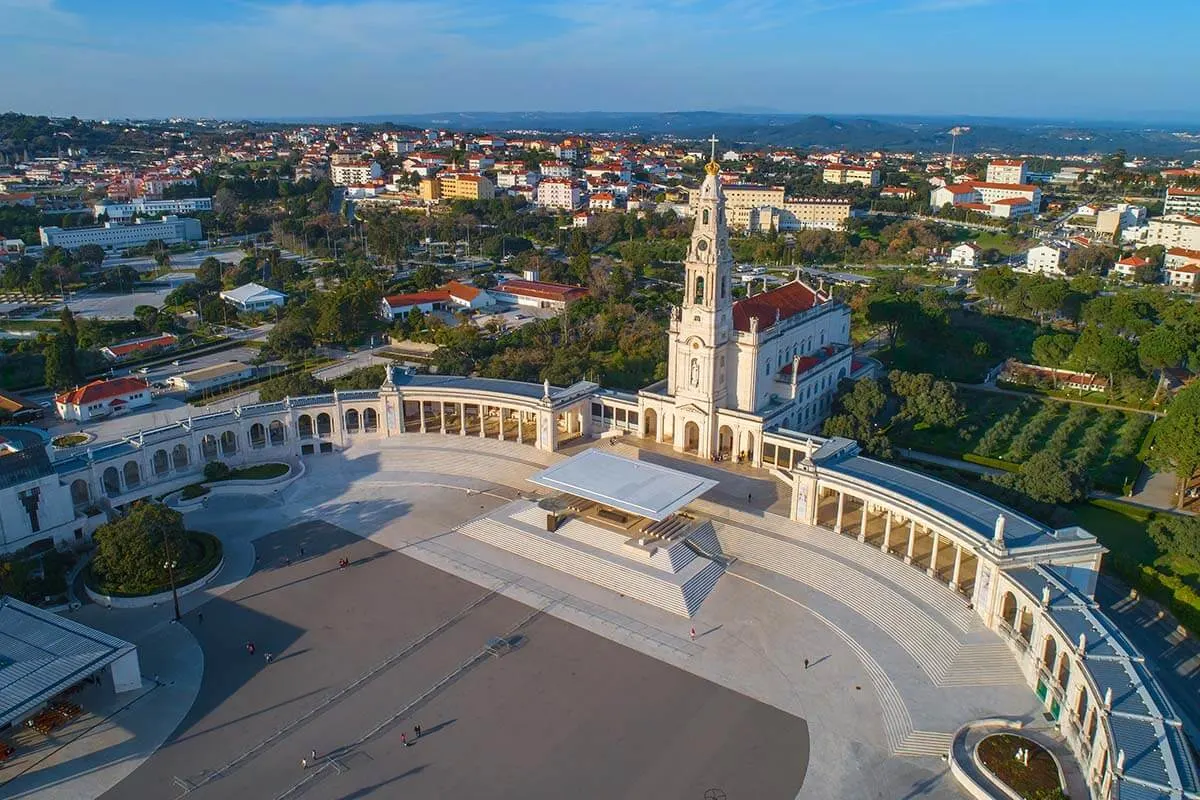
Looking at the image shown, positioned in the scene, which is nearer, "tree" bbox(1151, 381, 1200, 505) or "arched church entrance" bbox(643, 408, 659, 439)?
"tree" bbox(1151, 381, 1200, 505)

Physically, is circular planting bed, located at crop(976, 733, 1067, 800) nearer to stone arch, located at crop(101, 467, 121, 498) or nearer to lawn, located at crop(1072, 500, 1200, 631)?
lawn, located at crop(1072, 500, 1200, 631)

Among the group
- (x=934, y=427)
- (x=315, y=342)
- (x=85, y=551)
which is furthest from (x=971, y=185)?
(x=85, y=551)

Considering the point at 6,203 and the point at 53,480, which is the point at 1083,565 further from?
the point at 6,203

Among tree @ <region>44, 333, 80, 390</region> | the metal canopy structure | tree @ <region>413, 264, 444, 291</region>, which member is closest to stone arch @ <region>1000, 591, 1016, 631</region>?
the metal canopy structure

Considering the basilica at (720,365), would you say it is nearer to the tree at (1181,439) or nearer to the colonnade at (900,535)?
the colonnade at (900,535)

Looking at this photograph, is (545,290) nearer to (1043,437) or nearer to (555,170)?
(1043,437)

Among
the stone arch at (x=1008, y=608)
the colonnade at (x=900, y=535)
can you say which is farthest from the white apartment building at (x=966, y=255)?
the stone arch at (x=1008, y=608)
